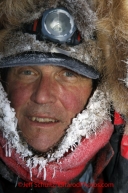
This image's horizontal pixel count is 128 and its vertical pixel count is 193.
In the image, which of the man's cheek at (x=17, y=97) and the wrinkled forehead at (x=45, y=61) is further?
the man's cheek at (x=17, y=97)

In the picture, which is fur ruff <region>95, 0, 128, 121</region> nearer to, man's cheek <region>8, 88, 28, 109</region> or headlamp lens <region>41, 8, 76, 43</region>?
headlamp lens <region>41, 8, 76, 43</region>

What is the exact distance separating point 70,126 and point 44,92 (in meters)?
0.23

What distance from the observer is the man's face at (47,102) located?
4.68 feet

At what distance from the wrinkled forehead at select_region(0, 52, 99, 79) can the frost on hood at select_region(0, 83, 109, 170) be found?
0.61 ft

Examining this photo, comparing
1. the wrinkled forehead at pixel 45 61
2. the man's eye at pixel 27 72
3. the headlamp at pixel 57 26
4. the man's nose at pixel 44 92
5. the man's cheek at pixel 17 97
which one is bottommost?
the man's cheek at pixel 17 97

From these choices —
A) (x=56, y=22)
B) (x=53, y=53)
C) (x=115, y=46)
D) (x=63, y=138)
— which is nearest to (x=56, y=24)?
(x=56, y=22)

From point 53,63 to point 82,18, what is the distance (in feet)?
0.88

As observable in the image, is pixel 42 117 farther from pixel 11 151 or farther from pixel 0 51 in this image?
pixel 0 51

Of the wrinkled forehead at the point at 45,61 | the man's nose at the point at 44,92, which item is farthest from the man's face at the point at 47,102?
the wrinkled forehead at the point at 45,61

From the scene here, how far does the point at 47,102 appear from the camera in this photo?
1.41 meters

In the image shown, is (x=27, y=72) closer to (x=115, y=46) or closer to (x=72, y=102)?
(x=72, y=102)

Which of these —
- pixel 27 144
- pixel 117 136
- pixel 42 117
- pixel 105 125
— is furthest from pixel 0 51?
pixel 117 136

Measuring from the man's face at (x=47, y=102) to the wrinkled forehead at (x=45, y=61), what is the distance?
0.12 metres

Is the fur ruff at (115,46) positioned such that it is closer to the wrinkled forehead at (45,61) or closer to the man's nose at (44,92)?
the wrinkled forehead at (45,61)
